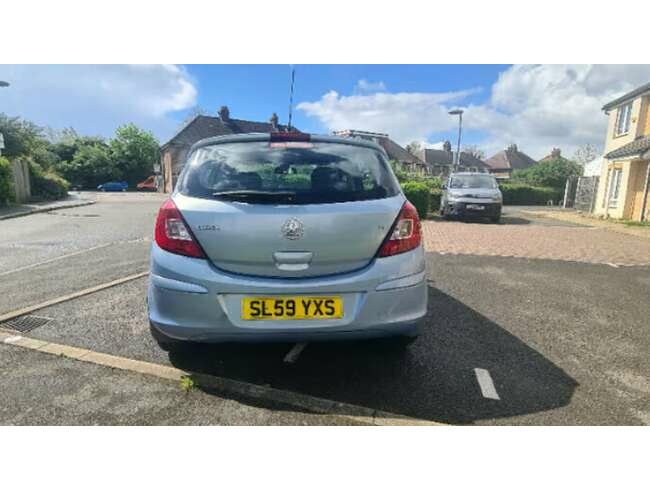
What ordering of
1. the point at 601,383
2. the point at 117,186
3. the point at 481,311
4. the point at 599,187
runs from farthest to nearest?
the point at 117,186 → the point at 599,187 → the point at 481,311 → the point at 601,383

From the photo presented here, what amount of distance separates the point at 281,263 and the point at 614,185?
20.1m

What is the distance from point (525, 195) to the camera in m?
33.4

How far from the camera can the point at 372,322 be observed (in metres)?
2.36

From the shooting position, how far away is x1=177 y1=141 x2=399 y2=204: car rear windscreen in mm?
2418

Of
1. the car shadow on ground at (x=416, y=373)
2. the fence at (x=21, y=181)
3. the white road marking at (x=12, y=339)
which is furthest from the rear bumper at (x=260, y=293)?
the fence at (x=21, y=181)

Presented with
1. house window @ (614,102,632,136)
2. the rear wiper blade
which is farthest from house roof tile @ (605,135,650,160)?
the rear wiper blade

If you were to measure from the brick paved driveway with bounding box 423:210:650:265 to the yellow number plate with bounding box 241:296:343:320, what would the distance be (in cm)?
574

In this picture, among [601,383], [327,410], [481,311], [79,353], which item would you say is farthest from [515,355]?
[79,353]

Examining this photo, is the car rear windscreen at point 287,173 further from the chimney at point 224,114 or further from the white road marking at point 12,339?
the chimney at point 224,114

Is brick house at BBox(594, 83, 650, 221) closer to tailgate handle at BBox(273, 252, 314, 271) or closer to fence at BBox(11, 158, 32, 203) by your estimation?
tailgate handle at BBox(273, 252, 314, 271)

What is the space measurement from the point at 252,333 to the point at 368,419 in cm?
82

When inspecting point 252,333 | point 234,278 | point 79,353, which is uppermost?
point 234,278

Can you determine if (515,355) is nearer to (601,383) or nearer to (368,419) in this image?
(601,383)

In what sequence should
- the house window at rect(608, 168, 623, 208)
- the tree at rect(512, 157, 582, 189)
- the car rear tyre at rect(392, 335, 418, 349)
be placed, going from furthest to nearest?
1. the tree at rect(512, 157, 582, 189)
2. the house window at rect(608, 168, 623, 208)
3. the car rear tyre at rect(392, 335, 418, 349)
